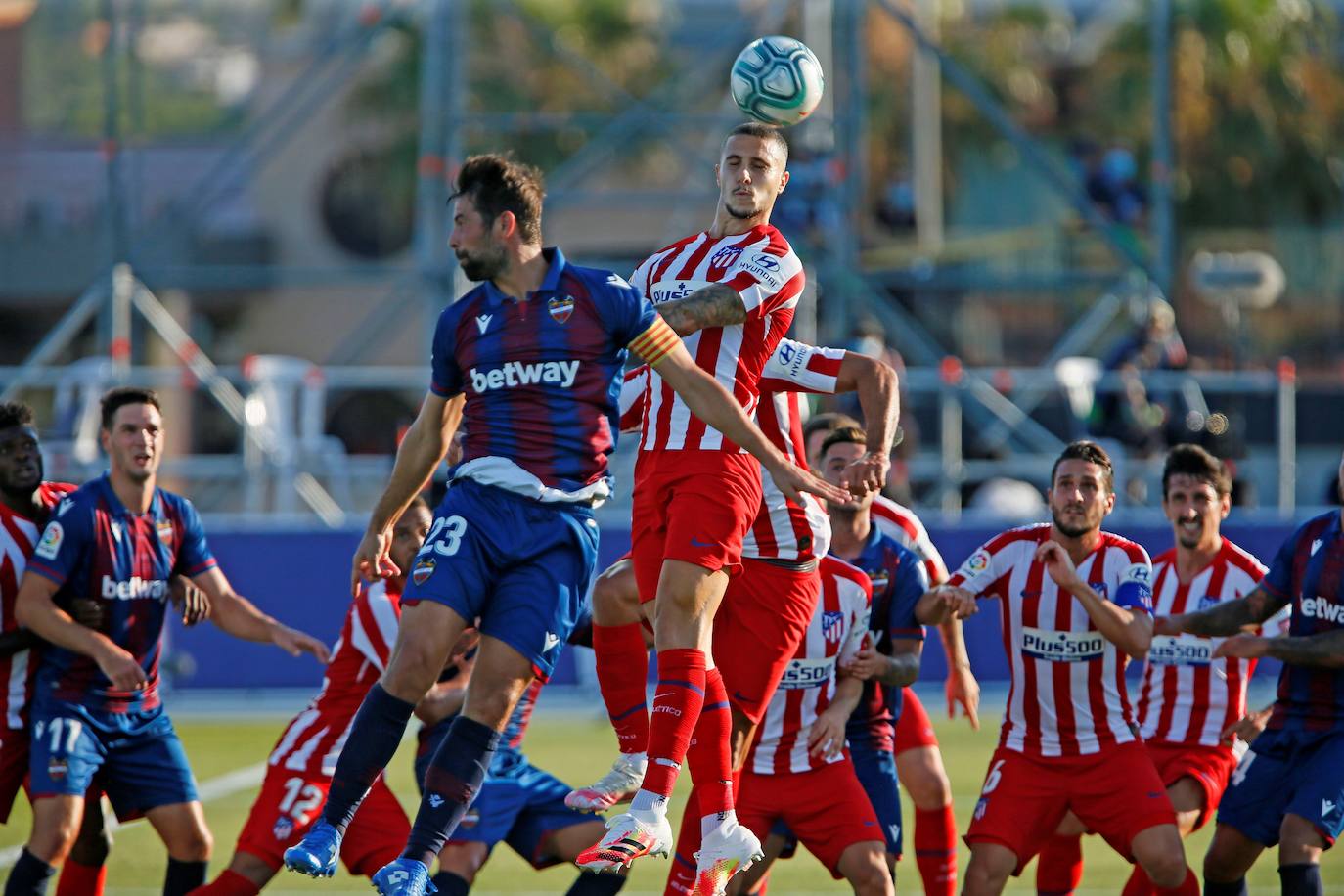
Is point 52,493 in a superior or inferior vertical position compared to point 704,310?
inferior

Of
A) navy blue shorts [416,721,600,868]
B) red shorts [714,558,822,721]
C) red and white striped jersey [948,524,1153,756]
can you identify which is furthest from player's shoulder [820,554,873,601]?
Result: navy blue shorts [416,721,600,868]

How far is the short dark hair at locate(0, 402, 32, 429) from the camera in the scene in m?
8.45

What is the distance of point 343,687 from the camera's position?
8266 millimetres

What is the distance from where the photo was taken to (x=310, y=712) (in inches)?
325

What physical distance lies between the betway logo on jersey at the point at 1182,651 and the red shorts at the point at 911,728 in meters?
1.13

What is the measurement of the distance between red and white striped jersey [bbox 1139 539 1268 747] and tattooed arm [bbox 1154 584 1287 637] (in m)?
0.53

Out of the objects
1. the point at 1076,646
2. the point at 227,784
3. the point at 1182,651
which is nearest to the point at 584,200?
the point at 227,784

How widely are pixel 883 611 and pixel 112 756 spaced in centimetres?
342

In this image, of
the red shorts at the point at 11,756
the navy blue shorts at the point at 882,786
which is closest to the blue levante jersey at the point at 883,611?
the navy blue shorts at the point at 882,786

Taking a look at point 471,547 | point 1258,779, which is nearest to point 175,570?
point 471,547

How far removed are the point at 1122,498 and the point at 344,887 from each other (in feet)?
27.6

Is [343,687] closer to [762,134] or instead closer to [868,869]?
[868,869]

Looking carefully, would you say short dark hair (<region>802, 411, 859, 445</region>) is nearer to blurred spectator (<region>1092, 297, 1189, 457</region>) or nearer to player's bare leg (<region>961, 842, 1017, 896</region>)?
player's bare leg (<region>961, 842, 1017, 896</region>)

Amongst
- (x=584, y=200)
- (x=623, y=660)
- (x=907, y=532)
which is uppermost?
(x=584, y=200)
